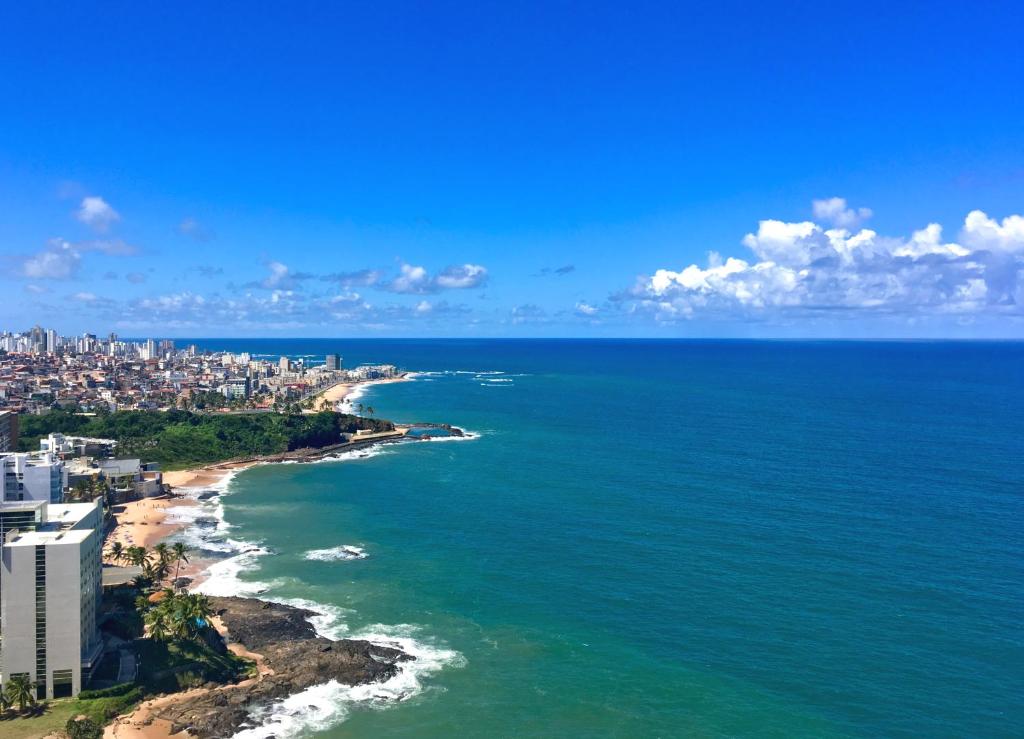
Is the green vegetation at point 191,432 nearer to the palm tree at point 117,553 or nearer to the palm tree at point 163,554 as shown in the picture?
Result: the palm tree at point 117,553

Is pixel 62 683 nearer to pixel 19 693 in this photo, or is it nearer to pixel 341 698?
pixel 19 693

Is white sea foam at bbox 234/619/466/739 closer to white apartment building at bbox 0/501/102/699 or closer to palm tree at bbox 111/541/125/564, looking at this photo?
white apartment building at bbox 0/501/102/699

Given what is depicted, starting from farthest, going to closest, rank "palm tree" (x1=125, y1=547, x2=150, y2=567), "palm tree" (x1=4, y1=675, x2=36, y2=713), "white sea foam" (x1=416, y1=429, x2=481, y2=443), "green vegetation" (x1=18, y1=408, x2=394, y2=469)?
1. "white sea foam" (x1=416, y1=429, x2=481, y2=443)
2. "green vegetation" (x1=18, y1=408, x2=394, y2=469)
3. "palm tree" (x1=125, y1=547, x2=150, y2=567)
4. "palm tree" (x1=4, y1=675, x2=36, y2=713)

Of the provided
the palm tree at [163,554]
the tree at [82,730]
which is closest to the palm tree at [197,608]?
the tree at [82,730]

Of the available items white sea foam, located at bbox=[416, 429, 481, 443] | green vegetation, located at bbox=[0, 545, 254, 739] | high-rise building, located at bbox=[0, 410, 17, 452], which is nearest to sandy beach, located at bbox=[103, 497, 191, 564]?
green vegetation, located at bbox=[0, 545, 254, 739]

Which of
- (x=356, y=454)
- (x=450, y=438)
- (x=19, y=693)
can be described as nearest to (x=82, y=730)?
(x=19, y=693)

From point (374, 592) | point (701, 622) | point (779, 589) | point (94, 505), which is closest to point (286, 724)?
point (374, 592)
